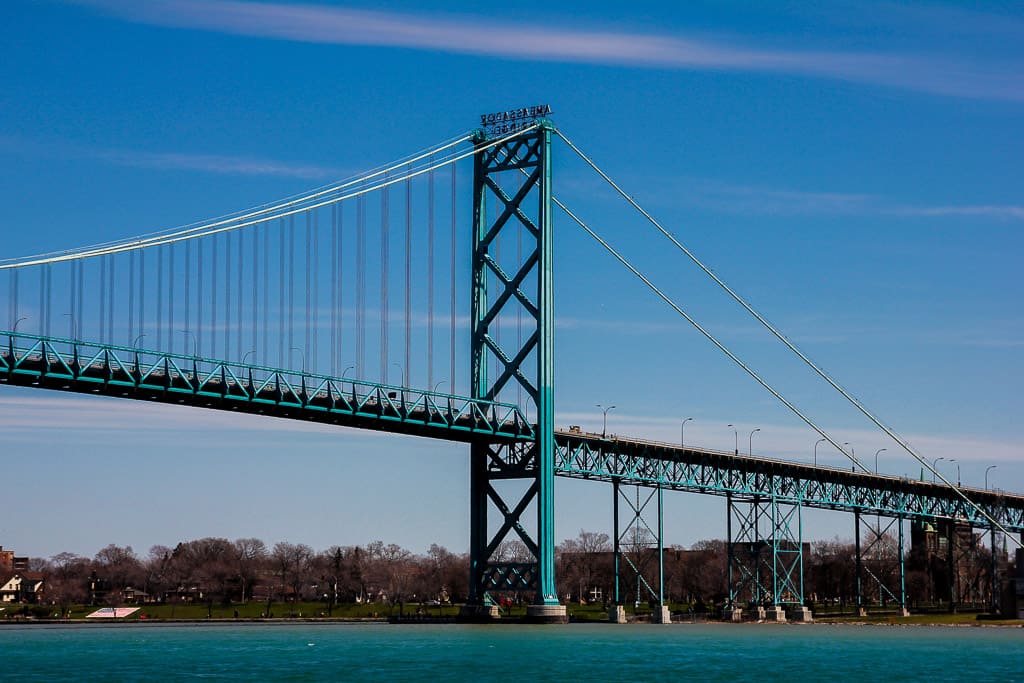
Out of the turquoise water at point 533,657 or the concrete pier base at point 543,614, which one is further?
the concrete pier base at point 543,614

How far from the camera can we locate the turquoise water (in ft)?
181

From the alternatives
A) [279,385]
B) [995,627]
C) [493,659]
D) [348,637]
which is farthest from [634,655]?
[995,627]

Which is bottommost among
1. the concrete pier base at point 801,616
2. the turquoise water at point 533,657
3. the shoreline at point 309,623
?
the shoreline at point 309,623

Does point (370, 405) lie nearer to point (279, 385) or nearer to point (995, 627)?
point (279, 385)

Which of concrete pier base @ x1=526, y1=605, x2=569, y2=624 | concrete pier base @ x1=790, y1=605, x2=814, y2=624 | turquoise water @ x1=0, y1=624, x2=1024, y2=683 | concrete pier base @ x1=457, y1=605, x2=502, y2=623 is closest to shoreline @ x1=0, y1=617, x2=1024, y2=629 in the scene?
concrete pier base @ x1=790, y1=605, x2=814, y2=624

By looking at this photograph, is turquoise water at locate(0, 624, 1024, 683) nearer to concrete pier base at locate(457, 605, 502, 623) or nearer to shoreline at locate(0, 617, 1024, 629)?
concrete pier base at locate(457, 605, 502, 623)

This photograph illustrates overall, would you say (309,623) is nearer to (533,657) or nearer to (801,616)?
(801,616)

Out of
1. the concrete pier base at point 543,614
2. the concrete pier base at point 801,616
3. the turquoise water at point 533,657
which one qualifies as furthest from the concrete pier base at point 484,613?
the concrete pier base at point 801,616

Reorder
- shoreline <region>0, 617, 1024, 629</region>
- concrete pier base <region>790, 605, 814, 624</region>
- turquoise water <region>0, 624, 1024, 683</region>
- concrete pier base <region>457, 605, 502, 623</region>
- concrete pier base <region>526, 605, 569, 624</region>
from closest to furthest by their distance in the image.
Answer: turquoise water <region>0, 624, 1024, 683</region>
concrete pier base <region>526, 605, 569, 624</region>
concrete pier base <region>457, 605, 502, 623</region>
shoreline <region>0, 617, 1024, 629</region>
concrete pier base <region>790, 605, 814, 624</region>

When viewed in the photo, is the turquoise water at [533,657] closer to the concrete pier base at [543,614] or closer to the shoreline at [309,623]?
the concrete pier base at [543,614]

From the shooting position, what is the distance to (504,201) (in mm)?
98438

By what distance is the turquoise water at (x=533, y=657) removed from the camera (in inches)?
2174

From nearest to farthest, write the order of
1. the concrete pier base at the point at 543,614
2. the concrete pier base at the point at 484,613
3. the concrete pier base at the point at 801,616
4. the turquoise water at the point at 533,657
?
the turquoise water at the point at 533,657 < the concrete pier base at the point at 543,614 < the concrete pier base at the point at 484,613 < the concrete pier base at the point at 801,616

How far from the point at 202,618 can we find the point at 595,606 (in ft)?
142
